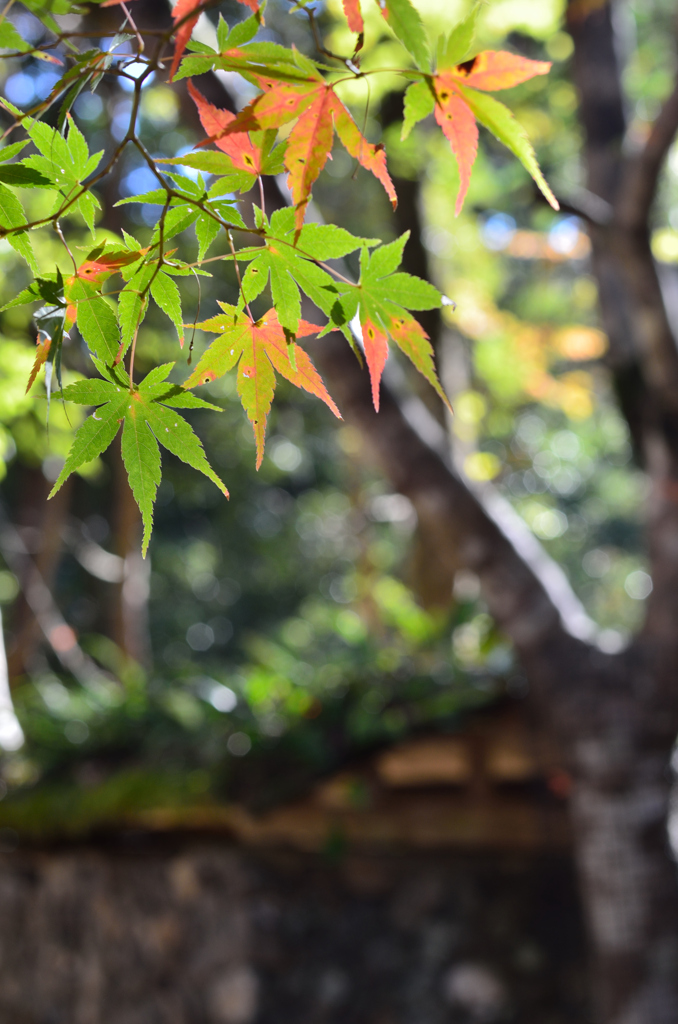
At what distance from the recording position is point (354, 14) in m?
0.66

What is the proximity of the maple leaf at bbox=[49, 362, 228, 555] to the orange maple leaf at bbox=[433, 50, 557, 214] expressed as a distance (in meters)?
0.31

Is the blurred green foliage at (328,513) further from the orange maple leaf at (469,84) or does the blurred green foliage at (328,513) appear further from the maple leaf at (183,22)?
the maple leaf at (183,22)

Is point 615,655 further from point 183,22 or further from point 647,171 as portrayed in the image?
point 183,22

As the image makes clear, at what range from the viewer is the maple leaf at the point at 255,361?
2.43 ft

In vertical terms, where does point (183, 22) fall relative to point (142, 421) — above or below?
above

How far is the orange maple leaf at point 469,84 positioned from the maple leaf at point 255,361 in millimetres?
200

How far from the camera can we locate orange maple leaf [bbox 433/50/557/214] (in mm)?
663

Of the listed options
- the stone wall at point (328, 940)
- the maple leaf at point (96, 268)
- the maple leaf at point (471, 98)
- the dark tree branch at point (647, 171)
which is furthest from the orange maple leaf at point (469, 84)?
the stone wall at point (328, 940)

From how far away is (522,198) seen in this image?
2.70 meters

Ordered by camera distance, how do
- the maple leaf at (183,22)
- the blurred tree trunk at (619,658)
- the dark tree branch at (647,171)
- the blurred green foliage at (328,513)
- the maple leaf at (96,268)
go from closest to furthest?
the maple leaf at (183,22) < the maple leaf at (96,268) < the blurred tree trunk at (619,658) < the dark tree branch at (647,171) < the blurred green foliage at (328,513)

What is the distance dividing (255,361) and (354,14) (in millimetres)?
303

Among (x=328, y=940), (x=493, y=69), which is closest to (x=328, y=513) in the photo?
(x=328, y=940)

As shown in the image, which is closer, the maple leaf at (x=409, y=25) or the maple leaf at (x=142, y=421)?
the maple leaf at (x=409, y=25)

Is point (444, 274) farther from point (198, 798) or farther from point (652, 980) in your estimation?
point (652, 980)
